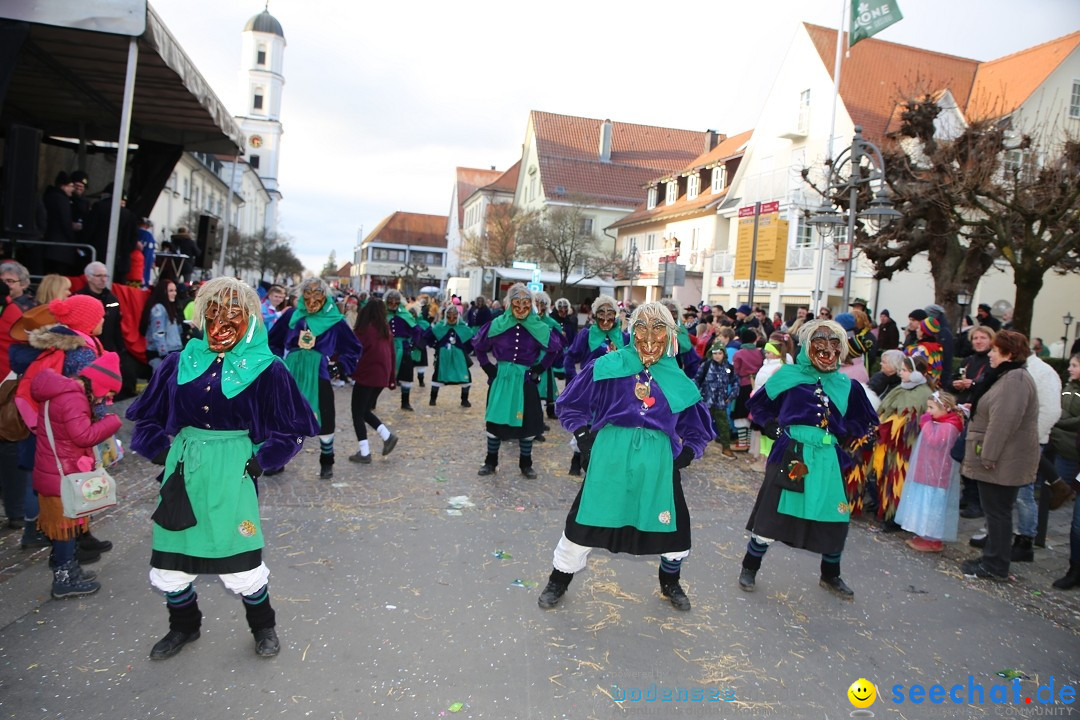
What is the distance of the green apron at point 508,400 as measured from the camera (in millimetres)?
7984

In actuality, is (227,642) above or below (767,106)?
below

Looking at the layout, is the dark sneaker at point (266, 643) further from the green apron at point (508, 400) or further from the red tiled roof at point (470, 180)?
the red tiled roof at point (470, 180)

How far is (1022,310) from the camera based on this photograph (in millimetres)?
15188

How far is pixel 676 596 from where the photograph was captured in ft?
15.7

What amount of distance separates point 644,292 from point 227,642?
1464 inches

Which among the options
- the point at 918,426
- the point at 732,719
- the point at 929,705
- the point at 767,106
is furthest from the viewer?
the point at 767,106

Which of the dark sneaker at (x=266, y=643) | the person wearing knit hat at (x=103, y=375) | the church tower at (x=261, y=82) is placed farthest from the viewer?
the church tower at (x=261, y=82)

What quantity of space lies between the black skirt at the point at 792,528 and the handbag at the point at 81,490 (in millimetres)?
4218

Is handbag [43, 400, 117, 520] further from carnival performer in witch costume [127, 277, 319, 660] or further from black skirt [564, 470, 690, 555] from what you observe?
black skirt [564, 470, 690, 555]

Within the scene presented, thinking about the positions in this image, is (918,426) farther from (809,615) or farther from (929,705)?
→ (929,705)

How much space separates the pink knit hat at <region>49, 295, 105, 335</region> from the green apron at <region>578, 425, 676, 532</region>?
3.31 meters

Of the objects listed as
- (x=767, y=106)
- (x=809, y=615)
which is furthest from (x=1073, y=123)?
(x=809, y=615)

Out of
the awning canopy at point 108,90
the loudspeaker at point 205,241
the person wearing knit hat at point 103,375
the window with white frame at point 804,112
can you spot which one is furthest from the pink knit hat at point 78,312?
the window with white frame at point 804,112

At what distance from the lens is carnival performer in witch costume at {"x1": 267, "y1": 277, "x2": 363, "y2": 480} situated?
7414mm
